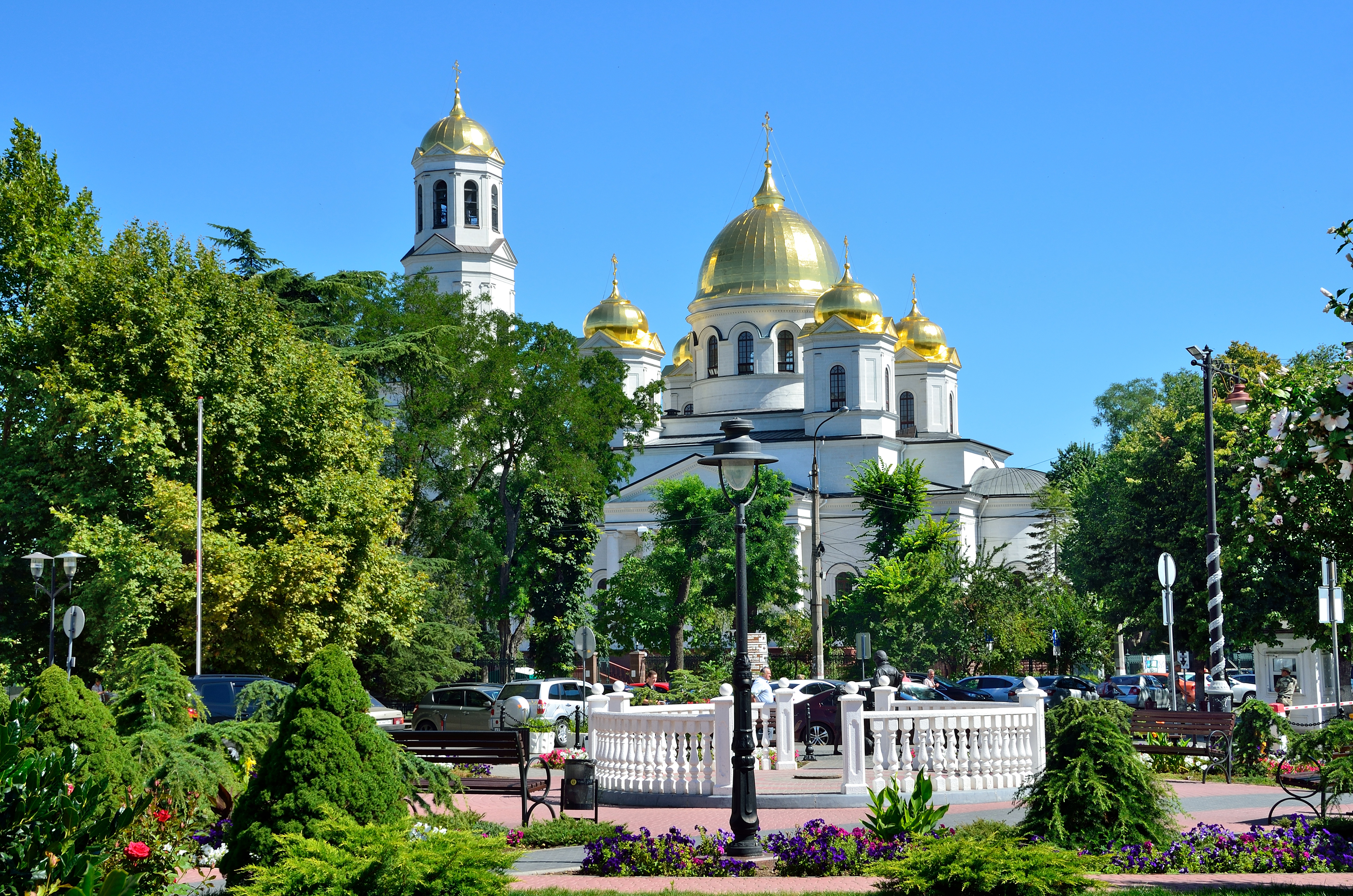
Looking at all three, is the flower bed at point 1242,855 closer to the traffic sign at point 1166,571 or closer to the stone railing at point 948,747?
the stone railing at point 948,747

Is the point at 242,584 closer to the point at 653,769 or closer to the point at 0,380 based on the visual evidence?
the point at 0,380

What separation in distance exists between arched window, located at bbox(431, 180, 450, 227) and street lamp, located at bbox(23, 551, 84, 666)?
37718 mm

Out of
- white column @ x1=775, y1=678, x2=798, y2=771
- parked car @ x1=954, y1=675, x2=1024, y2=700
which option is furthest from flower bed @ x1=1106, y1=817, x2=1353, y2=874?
parked car @ x1=954, y1=675, x2=1024, y2=700

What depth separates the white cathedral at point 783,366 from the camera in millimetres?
63969

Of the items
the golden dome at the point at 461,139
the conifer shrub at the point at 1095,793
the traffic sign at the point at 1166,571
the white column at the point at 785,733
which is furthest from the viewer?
the golden dome at the point at 461,139

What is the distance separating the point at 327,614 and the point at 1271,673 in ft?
72.9

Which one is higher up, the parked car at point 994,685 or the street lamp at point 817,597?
the street lamp at point 817,597

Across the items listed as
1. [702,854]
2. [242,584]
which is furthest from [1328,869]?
[242,584]

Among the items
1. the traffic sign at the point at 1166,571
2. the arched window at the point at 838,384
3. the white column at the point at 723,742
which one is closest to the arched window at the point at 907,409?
the arched window at the point at 838,384

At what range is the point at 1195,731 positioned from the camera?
19500mm

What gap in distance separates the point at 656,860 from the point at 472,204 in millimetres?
54971

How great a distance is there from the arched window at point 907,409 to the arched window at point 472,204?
25.2 m

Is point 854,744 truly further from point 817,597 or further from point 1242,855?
point 817,597

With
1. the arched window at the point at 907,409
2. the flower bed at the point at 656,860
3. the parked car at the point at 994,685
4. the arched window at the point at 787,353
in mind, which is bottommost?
the flower bed at the point at 656,860
